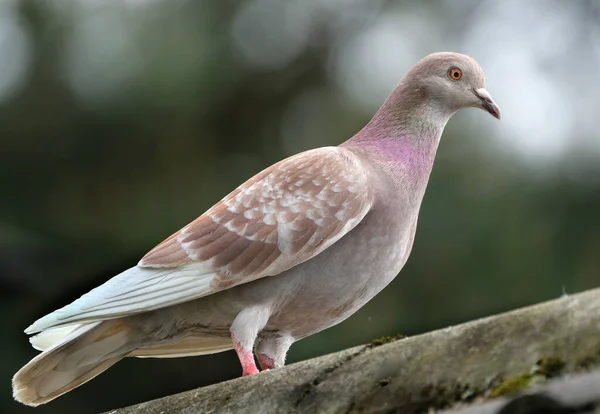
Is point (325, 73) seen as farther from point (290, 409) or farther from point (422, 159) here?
point (290, 409)

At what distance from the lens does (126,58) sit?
24.4 ft

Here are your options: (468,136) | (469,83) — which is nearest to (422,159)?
(469,83)

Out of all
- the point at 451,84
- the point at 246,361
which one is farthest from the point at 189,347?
the point at 451,84

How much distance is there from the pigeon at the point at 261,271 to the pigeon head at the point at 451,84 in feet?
0.73

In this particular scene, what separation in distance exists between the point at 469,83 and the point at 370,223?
27.8 inches

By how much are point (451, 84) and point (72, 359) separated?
5.36ft

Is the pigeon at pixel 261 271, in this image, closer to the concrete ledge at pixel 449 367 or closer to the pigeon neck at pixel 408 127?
→ the pigeon neck at pixel 408 127

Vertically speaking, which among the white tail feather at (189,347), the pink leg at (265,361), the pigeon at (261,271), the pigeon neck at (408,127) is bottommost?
the pink leg at (265,361)

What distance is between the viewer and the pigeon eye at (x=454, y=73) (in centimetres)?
334

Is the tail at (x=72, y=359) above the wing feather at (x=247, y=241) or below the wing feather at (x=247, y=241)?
below

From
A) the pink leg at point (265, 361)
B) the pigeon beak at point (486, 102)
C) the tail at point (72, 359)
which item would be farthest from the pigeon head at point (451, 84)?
the tail at point (72, 359)

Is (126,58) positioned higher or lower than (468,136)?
higher

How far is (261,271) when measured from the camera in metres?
2.90

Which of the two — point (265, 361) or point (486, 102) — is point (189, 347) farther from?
point (486, 102)
